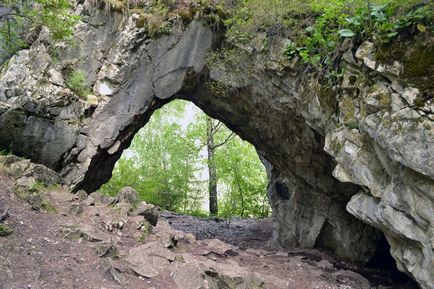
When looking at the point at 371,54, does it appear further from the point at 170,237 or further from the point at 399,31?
the point at 170,237

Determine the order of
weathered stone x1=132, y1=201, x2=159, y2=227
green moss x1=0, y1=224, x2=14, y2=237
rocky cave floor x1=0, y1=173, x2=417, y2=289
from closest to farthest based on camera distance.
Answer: rocky cave floor x1=0, y1=173, x2=417, y2=289 → green moss x1=0, y1=224, x2=14, y2=237 → weathered stone x1=132, y1=201, x2=159, y2=227

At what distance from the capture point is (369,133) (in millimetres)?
7113

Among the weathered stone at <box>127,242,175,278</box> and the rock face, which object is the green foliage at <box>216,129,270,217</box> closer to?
the rock face

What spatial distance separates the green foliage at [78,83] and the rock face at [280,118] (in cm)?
13

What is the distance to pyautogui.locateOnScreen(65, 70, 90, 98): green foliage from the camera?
1058 cm

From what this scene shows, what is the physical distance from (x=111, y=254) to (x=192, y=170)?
51.8 ft

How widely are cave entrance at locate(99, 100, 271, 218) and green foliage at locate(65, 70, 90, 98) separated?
10.5m

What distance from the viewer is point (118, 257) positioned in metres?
6.79

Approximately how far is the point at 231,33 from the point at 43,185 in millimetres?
6336

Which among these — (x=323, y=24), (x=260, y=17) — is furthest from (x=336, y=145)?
(x=260, y=17)

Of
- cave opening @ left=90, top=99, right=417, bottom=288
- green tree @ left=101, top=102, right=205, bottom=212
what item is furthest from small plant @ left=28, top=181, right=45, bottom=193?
green tree @ left=101, top=102, right=205, bottom=212

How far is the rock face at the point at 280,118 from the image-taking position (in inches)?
264

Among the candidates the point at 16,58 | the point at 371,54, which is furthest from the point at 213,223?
the point at 371,54

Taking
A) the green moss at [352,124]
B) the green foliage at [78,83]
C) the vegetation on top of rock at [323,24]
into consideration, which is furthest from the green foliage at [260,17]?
the green foliage at [78,83]
